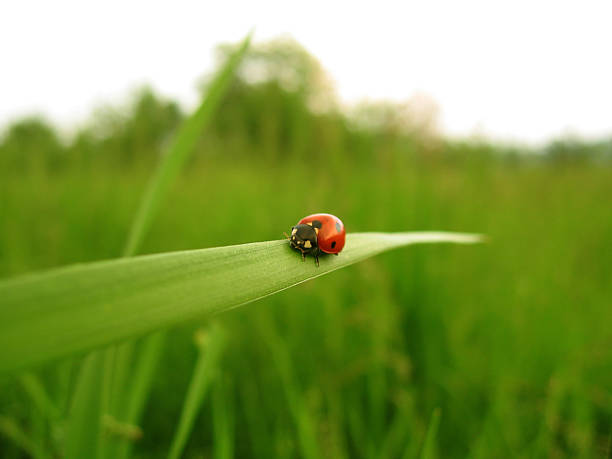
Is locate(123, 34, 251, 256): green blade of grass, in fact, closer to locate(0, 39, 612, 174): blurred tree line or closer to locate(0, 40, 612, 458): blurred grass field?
locate(0, 40, 612, 458): blurred grass field

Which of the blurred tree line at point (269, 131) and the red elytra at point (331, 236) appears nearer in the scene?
the red elytra at point (331, 236)

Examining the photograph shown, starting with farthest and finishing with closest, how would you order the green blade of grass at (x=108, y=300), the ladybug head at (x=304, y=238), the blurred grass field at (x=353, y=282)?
the blurred grass field at (x=353, y=282)
the ladybug head at (x=304, y=238)
the green blade of grass at (x=108, y=300)

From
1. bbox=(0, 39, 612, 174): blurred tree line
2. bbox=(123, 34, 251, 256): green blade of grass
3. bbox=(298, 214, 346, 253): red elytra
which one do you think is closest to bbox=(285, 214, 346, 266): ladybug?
bbox=(298, 214, 346, 253): red elytra

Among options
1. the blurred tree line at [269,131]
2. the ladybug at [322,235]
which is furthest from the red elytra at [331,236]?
the blurred tree line at [269,131]

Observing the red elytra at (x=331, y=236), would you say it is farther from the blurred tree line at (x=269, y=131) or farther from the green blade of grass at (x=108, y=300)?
the blurred tree line at (x=269, y=131)

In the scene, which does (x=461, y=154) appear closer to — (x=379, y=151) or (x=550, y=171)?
(x=379, y=151)

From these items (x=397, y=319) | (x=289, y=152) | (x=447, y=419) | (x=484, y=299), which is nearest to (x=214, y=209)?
(x=289, y=152)
